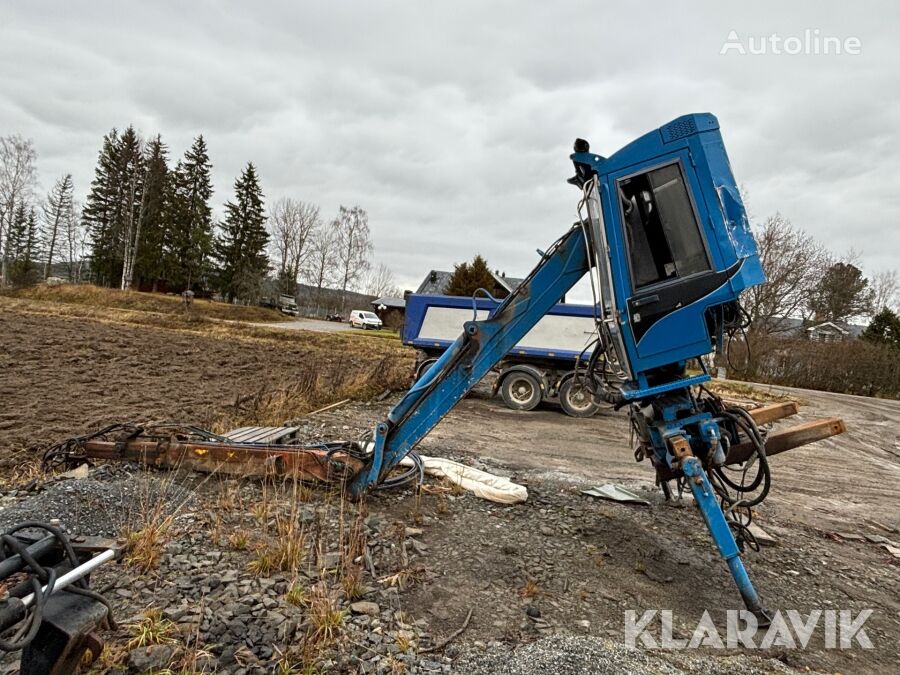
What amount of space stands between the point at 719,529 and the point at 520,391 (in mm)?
7594

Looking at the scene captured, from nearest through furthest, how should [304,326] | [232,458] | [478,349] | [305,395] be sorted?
1. [478,349]
2. [232,458]
3. [305,395]
4. [304,326]

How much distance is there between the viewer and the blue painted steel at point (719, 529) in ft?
9.36

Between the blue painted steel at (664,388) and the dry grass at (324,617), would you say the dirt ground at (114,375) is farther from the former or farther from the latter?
the blue painted steel at (664,388)

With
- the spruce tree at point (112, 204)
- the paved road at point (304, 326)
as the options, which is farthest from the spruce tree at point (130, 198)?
the paved road at point (304, 326)

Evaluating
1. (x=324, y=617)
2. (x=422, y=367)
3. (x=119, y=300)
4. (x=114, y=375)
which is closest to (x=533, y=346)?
(x=422, y=367)

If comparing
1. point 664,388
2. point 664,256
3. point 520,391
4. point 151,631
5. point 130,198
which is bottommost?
point 151,631

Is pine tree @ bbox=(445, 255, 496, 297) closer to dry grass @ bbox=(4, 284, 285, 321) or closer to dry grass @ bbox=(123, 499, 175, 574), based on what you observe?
dry grass @ bbox=(4, 284, 285, 321)

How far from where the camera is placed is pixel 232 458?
4277mm

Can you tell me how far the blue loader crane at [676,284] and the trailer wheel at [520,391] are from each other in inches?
264

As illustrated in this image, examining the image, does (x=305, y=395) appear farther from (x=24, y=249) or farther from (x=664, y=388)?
(x=24, y=249)

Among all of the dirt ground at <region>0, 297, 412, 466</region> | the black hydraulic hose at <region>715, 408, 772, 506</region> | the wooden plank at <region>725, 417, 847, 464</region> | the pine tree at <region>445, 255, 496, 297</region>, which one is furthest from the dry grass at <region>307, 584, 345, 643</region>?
the pine tree at <region>445, 255, 496, 297</region>

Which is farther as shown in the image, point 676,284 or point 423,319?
point 423,319

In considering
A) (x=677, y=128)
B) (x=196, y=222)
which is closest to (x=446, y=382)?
(x=677, y=128)

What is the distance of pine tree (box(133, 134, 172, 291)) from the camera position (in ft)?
129
